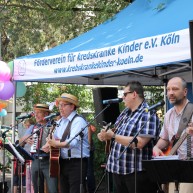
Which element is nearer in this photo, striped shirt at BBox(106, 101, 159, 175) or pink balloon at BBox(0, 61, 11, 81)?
striped shirt at BBox(106, 101, 159, 175)

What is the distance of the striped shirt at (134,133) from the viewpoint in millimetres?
6496

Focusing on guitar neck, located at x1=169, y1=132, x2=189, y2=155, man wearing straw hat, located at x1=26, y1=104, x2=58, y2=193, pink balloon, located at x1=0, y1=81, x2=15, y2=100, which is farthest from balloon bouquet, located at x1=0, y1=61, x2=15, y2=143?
guitar neck, located at x1=169, y1=132, x2=189, y2=155

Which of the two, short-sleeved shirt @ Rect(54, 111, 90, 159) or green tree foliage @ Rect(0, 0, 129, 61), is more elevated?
green tree foliage @ Rect(0, 0, 129, 61)

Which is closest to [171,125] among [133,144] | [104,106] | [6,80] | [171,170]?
[133,144]

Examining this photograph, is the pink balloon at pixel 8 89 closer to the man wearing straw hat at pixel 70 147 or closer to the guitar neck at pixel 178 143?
the man wearing straw hat at pixel 70 147

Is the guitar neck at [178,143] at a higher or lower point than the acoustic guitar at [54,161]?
higher

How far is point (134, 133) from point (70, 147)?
1.73 meters

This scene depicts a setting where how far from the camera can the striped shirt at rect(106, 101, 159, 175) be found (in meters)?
6.50

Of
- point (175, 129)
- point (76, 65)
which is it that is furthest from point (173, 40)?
point (76, 65)

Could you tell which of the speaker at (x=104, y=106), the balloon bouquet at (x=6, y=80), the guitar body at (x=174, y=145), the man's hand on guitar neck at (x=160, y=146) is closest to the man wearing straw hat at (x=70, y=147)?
the speaker at (x=104, y=106)

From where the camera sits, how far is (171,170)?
5.14 meters

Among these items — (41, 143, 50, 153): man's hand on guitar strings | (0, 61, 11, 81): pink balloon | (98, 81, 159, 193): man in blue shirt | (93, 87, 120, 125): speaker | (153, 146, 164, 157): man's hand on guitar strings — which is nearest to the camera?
(153, 146, 164, 157): man's hand on guitar strings

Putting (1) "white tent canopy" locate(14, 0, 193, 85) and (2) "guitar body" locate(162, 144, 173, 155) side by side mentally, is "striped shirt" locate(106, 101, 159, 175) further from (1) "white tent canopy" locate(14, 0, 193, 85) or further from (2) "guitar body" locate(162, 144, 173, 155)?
(1) "white tent canopy" locate(14, 0, 193, 85)

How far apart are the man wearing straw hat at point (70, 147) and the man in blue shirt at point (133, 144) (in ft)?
4.24
